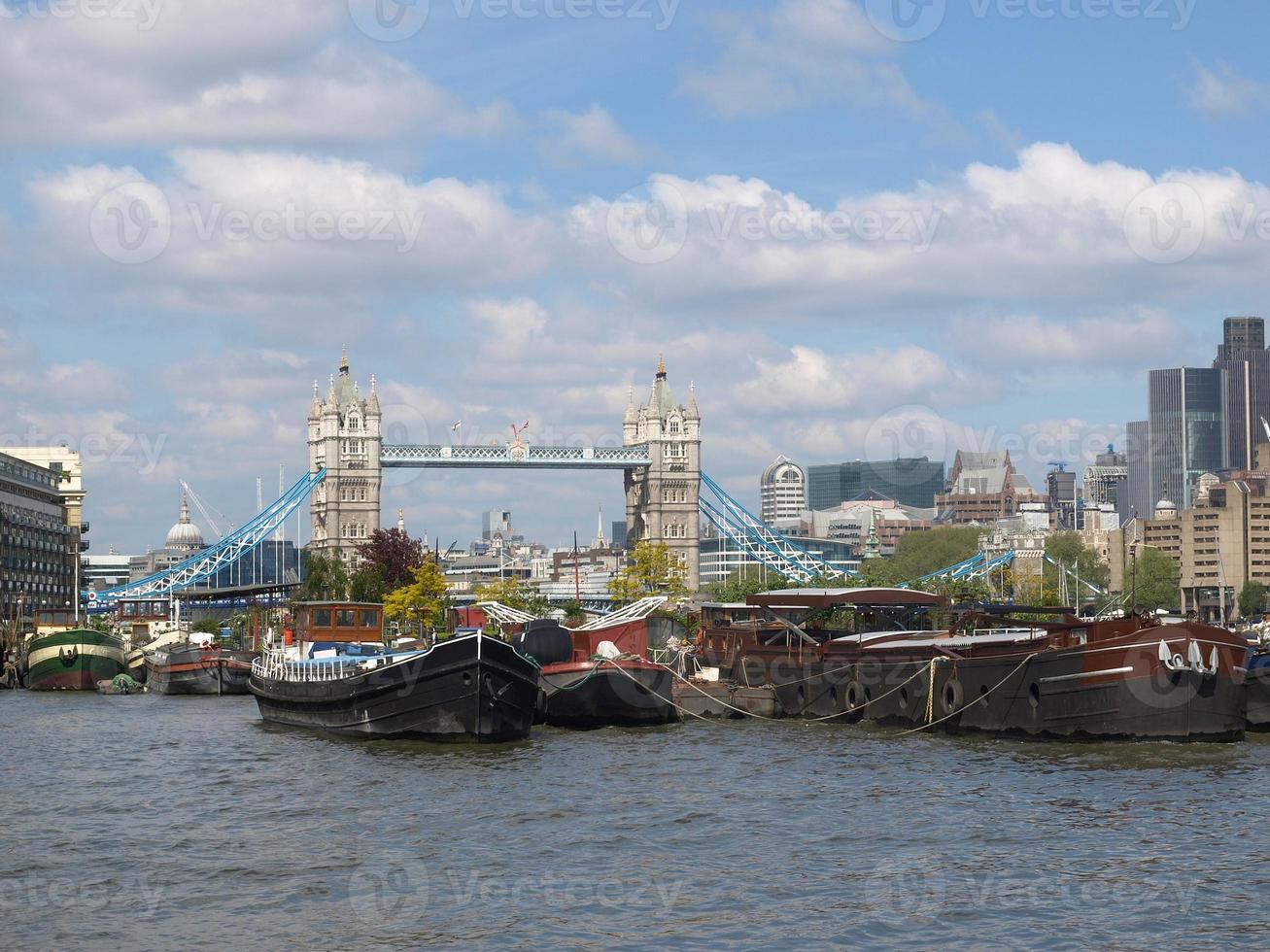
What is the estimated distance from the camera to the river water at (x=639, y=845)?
24.9 m

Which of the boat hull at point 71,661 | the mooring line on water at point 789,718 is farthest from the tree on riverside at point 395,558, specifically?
the mooring line on water at point 789,718

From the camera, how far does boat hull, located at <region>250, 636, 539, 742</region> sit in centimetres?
4403

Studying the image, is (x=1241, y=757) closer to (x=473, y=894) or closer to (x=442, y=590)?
(x=473, y=894)

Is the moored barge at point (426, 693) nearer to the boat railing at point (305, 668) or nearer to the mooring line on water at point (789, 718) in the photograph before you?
the boat railing at point (305, 668)

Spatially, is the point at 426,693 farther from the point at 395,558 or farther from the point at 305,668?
the point at 395,558

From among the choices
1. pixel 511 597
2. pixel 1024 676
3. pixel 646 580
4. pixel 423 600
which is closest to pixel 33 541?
pixel 423 600

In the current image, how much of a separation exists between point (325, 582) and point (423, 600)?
68.9ft

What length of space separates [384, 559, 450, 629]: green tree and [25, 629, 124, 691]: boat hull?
1069 inches

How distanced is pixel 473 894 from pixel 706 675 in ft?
106

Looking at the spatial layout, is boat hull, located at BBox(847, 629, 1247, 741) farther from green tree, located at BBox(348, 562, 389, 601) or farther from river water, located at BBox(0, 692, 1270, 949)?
green tree, located at BBox(348, 562, 389, 601)

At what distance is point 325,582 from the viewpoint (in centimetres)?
12581

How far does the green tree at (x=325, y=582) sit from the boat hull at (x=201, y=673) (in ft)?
123

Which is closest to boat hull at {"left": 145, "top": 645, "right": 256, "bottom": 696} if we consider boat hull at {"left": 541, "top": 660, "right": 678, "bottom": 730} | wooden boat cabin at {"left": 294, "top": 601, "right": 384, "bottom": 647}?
wooden boat cabin at {"left": 294, "top": 601, "right": 384, "bottom": 647}

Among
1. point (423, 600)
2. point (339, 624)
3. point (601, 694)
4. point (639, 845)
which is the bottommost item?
point (639, 845)
